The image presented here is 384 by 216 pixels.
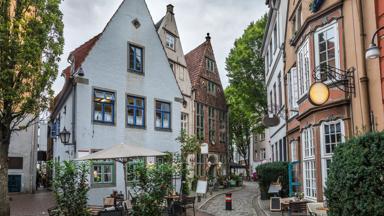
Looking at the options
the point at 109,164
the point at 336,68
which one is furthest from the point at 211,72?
the point at 336,68

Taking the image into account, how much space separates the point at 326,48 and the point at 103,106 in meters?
12.1

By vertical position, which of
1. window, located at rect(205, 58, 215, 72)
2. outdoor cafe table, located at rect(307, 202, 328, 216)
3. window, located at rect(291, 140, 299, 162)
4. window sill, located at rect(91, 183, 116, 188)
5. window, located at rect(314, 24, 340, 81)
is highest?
window, located at rect(205, 58, 215, 72)

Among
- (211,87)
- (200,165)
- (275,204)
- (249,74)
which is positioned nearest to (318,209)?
(275,204)

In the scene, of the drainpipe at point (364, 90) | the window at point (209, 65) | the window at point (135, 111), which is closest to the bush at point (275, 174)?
the window at point (135, 111)

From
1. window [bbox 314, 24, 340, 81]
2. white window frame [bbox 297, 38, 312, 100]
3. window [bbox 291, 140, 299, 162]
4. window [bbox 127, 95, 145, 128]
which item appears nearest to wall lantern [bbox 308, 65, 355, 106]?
window [bbox 314, 24, 340, 81]

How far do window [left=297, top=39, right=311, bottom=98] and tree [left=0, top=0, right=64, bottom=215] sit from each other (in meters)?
8.91

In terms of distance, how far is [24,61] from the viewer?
43.9 ft

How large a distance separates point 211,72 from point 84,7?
68.9 feet

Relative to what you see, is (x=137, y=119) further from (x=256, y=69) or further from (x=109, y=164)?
(x=256, y=69)

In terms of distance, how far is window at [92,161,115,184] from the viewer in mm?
19392

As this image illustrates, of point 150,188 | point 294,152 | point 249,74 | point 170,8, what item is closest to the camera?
point 150,188

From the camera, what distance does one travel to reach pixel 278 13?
70.6 feet

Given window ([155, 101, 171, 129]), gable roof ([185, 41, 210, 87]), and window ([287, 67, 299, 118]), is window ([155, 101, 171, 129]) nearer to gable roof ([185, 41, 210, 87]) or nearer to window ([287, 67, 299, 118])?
→ window ([287, 67, 299, 118])

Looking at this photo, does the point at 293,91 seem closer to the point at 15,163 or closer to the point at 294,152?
the point at 294,152
